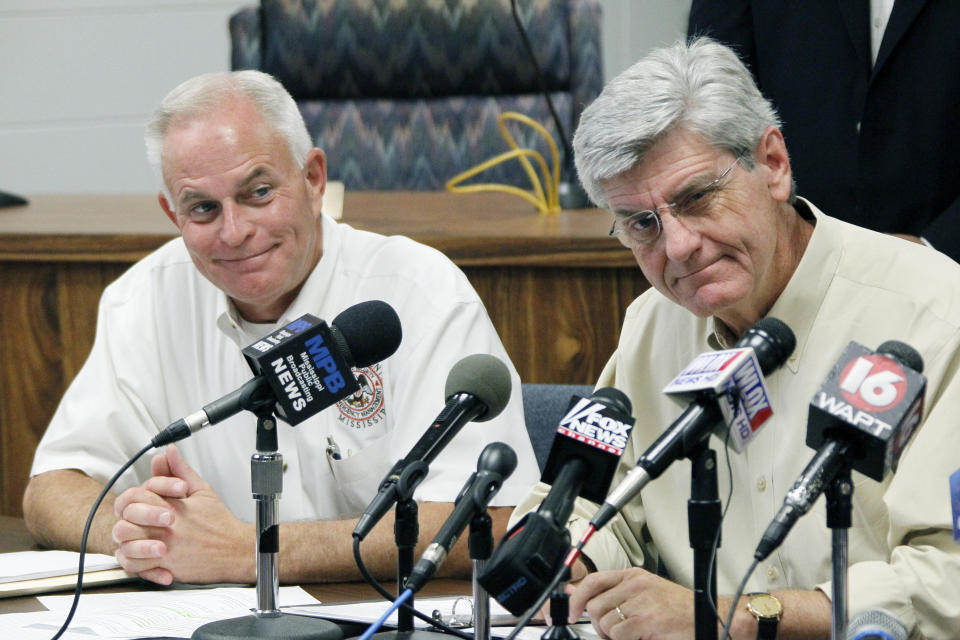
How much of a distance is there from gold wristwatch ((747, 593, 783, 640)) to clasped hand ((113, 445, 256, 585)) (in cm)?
65

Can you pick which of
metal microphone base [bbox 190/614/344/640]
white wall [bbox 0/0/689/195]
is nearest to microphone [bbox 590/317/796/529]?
metal microphone base [bbox 190/614/344/640]

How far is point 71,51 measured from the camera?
5.08m

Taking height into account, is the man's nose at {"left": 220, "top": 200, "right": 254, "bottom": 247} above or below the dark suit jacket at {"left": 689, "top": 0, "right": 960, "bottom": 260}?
below

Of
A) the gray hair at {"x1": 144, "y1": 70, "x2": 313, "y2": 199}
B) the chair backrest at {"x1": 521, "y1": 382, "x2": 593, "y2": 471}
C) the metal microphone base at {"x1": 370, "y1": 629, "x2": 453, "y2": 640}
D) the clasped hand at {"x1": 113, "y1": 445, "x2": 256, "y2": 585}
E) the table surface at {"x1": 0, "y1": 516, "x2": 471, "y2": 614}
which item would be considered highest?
the gray hair at {"x1": 144, "y1": 70, "x2": 313, "y2": 199}

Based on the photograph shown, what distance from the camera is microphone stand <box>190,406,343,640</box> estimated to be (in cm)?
126

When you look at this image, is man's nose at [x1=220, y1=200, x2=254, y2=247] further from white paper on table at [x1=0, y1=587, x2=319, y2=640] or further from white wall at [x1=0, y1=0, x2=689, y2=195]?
white wall at [x1=0, y1=0, x2=689, y2=195]

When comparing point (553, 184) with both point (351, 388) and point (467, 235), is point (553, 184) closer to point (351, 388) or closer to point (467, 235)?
point (467, 235)

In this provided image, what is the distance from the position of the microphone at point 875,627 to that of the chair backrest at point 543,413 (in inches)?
34.1

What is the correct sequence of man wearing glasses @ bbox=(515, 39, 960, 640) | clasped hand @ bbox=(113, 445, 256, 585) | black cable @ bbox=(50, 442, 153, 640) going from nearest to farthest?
black cable @ bbox=(50, 442, 153, 640) → man wearing glasses @ bbox=(515, 39, 960, 640) → clasped hand @ bbox=(113, 445, 256, 585)

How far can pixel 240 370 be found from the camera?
2.07 metres

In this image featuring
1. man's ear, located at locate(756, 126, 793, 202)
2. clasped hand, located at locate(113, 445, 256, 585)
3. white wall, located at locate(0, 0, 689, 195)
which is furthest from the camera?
white wall, located at locate(0, 0, 689, 195)

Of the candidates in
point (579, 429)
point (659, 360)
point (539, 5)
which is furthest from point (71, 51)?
point (579, 429)

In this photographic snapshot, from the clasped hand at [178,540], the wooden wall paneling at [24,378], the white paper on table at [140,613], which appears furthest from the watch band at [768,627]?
the wooden wall paneling at [24,378]

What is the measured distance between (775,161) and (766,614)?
54 cm
